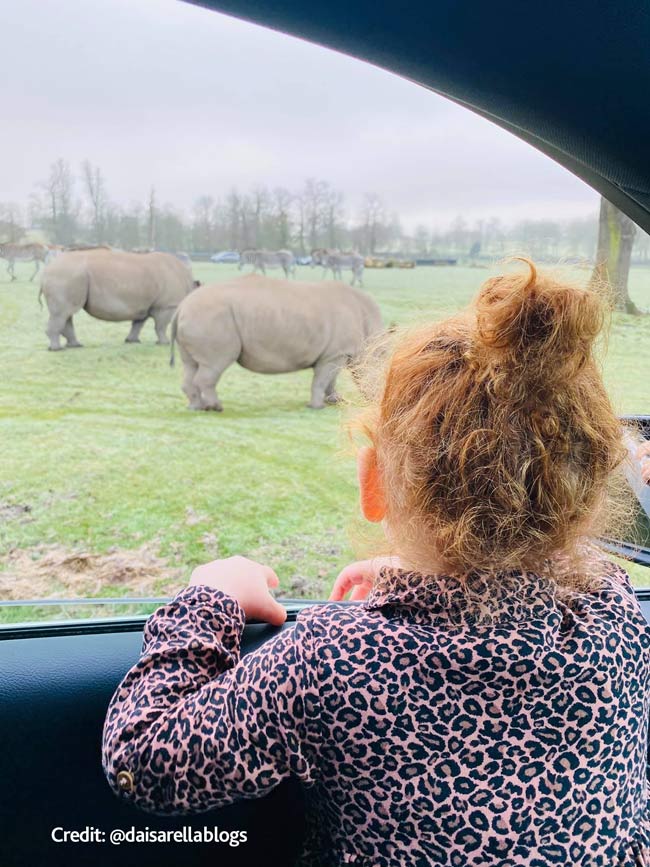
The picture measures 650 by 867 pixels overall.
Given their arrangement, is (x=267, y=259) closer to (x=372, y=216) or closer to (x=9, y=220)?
(x=372, y=216)

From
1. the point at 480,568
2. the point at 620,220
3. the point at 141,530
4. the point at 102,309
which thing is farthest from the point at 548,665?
the point at 102,309

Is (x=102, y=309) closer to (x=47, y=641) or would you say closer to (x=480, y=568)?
(x=47, y=641)

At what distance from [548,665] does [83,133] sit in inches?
Answer: 67.6

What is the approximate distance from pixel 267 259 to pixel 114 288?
533 millimetres

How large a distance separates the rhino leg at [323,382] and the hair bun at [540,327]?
2.06 meters

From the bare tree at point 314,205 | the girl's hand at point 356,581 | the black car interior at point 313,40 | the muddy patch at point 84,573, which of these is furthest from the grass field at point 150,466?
the girl's hand at point 356,581

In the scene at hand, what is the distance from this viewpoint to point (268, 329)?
2838mm

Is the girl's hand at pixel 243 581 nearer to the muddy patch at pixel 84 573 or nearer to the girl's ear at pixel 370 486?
the girl's ear at pixel 370 486

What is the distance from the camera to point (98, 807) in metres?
0.73

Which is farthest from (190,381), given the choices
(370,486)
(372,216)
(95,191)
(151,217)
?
(370,486)

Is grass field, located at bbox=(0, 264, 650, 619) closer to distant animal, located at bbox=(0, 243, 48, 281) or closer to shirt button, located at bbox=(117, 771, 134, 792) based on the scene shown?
distant animal, located at bbox=(0, 243, 48, 281)

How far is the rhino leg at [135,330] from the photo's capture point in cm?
243

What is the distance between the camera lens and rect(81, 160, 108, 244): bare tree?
5.88 ft

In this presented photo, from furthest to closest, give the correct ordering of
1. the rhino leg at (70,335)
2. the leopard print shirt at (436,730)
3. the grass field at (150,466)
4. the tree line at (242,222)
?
the rhino leg at (70,335)
the tree line at (242,222)
the grass field at (150,466)
the leopard print shirt at (436,730)
